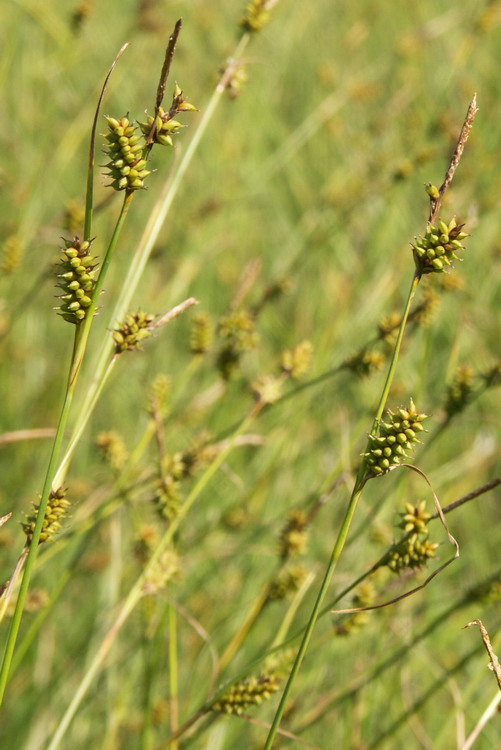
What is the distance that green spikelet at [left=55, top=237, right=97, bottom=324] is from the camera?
0.59 m

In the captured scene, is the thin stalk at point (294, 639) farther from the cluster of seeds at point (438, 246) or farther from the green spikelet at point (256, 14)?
the green spikelet at point (256, 14)

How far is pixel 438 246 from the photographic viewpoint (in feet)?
2.02

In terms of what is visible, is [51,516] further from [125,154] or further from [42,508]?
[125,154]

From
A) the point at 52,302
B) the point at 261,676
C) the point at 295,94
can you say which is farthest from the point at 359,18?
the point at 261,676

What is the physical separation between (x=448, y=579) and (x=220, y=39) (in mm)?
2312

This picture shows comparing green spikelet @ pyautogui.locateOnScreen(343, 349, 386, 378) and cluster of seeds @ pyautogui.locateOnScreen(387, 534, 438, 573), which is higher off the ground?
green spikelet @ pyautogui.locateOnScreen(343, 349, 386, 378)

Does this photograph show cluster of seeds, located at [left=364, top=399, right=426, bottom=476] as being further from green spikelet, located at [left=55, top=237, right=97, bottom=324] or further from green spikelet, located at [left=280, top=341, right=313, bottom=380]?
green spikelet, located at [left=280, top=341, right=313, bottom=380]

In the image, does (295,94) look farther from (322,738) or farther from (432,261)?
(432,261)

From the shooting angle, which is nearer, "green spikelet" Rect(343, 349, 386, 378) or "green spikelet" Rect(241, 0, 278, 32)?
"green spikelet" Rect(241, 0, 278, 32)

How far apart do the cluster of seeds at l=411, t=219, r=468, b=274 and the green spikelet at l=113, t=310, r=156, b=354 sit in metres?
0.23

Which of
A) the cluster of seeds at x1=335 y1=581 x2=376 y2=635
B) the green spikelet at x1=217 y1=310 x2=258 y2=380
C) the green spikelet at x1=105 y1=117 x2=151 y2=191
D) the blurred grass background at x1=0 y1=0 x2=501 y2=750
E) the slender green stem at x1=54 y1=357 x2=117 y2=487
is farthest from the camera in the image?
the blurred grass background at x1=0 y1=0 x2=501 y2=750

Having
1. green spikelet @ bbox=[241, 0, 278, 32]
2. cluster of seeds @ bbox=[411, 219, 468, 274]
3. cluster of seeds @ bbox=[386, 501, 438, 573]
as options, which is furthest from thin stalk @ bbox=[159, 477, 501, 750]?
green spikelet @ bbox=[241, 0, 278, 32]

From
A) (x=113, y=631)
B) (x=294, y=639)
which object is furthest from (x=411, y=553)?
(x=113, y=631)

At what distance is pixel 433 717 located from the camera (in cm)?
156
